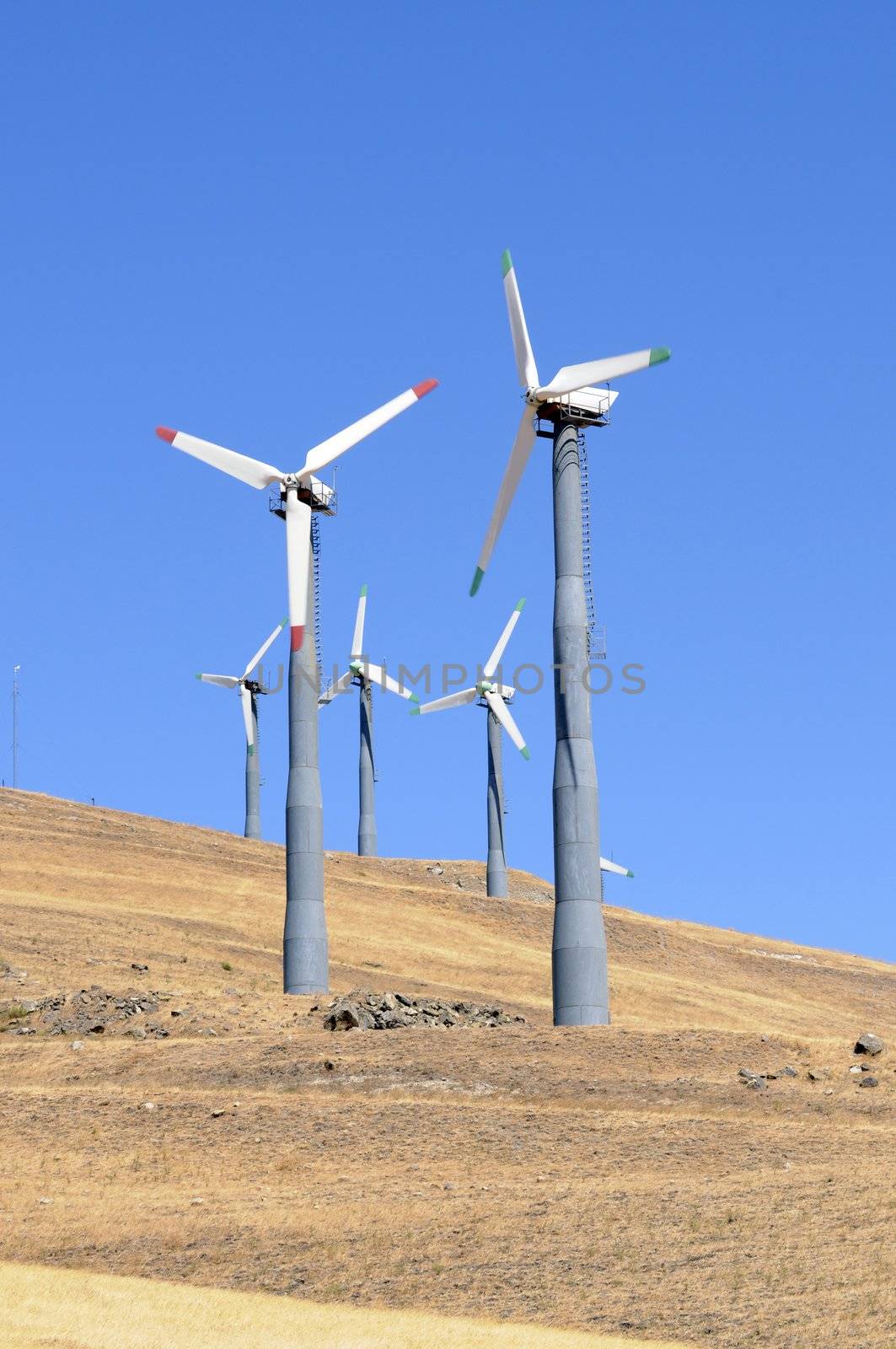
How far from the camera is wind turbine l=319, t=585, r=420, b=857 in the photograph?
373 ft

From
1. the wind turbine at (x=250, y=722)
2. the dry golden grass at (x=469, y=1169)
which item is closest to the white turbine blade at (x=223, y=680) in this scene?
the wind turbine at (x=250, y=722)

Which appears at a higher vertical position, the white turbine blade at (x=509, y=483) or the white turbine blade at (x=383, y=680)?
the white turbine blade at (x=383, y=680)

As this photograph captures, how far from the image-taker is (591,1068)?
37.9 metres

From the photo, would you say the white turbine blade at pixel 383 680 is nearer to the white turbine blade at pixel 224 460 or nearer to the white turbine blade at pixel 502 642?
the white turbine blade at pixel 502 642

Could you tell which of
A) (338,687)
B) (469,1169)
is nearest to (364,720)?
(338,687)

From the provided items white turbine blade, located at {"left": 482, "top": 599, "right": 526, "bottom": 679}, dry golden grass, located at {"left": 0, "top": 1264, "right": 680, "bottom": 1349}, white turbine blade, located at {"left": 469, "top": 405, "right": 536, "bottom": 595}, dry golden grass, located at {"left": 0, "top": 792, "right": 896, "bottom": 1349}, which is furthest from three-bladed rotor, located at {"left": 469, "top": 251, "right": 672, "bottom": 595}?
white turbine blade, located at {"left": 482, "top": 599, "right": 526, "bottom": 679}

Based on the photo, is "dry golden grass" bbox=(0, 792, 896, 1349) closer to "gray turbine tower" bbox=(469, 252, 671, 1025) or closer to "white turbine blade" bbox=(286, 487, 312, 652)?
"gray turbine tower" bbox=(469, 252, 671, 1025)

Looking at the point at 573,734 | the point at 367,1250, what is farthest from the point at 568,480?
the point at 367,1250

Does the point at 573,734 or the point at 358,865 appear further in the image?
the point at 358,865

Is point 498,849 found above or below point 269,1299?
above

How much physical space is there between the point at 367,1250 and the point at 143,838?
2943 inches

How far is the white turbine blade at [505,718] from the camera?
92.2 meters

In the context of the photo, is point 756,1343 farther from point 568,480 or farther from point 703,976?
point 703,976

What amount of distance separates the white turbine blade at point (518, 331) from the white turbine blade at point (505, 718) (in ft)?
132
